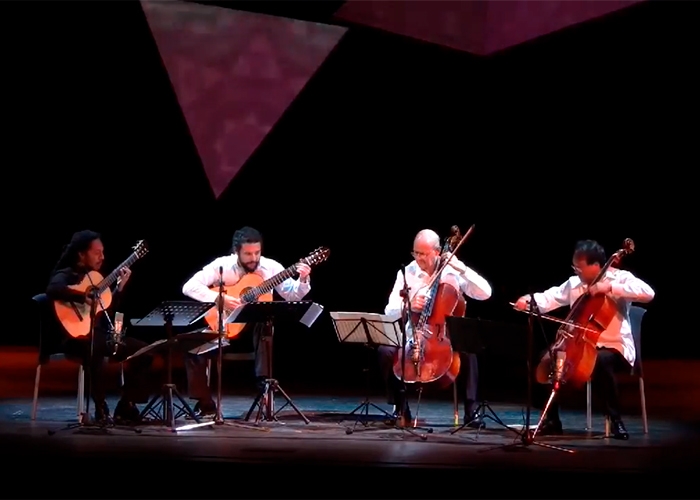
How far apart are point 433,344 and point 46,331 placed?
8.06 feet

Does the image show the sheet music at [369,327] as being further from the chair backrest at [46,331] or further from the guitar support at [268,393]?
the chair backrest at [46,331]

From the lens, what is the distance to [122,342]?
655 cm

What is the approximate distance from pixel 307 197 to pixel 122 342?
4.10 metres

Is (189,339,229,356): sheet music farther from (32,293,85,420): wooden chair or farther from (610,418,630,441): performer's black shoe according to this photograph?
(610,418,630,441): performer's black shoe

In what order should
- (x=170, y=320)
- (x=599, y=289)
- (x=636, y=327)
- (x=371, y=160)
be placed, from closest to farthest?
(x=599, y=289) → (x=170, y=320) → (x=636, y=327) → (x=371, y=160)

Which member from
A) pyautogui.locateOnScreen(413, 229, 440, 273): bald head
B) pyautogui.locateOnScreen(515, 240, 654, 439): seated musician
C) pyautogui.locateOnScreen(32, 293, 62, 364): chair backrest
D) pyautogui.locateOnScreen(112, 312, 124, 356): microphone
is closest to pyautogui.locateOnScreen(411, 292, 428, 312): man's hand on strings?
pyautogui.locateOnScreen(413, 229, 440, 273): bald head

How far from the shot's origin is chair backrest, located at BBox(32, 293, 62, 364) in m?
6.47

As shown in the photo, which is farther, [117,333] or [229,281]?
[229,281]

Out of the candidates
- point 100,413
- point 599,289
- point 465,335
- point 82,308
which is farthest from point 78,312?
point 599,289

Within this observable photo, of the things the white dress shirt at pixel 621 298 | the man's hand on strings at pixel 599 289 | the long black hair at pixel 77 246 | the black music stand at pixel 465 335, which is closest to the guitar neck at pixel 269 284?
the long black hair at pixel 77 246

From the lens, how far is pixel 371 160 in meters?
10.1

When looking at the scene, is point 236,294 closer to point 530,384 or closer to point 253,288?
point 253,288

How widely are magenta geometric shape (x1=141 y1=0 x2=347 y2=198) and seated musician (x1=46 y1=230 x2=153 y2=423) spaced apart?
280cm

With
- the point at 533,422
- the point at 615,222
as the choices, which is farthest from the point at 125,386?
the point at 615,222
